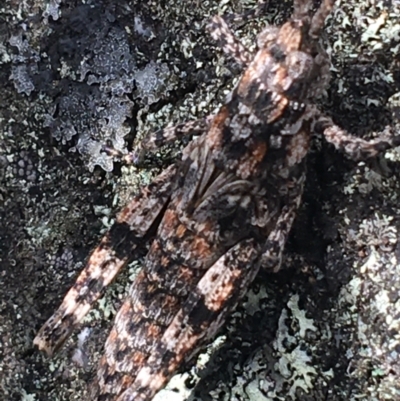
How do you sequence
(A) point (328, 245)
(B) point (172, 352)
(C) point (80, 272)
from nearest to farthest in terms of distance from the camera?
(B) point (172, 352) < (A) point (328, 245) < (C) point (80, 272)

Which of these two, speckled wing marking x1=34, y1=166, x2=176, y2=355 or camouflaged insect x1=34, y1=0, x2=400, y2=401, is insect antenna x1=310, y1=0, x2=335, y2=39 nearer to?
camouflaged insect x1=34, y1=0, x2=400, y2=401

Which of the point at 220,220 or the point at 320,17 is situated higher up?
the point at 320,17

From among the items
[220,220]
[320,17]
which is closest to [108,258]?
[220,220]

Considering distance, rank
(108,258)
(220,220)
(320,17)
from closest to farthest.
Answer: (320,17) < (220,220) < (108,258)

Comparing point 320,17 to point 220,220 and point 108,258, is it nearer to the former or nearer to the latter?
point 220,220

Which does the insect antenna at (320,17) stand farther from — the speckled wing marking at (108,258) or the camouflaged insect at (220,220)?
the speckled wing marking at (108,258)

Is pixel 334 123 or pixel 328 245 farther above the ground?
pixel 334 123

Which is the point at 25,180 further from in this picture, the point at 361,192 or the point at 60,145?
the point at 361,192

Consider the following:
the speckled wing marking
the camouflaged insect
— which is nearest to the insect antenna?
the camouflaged insect

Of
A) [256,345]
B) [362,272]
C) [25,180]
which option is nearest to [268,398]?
[256,345]
